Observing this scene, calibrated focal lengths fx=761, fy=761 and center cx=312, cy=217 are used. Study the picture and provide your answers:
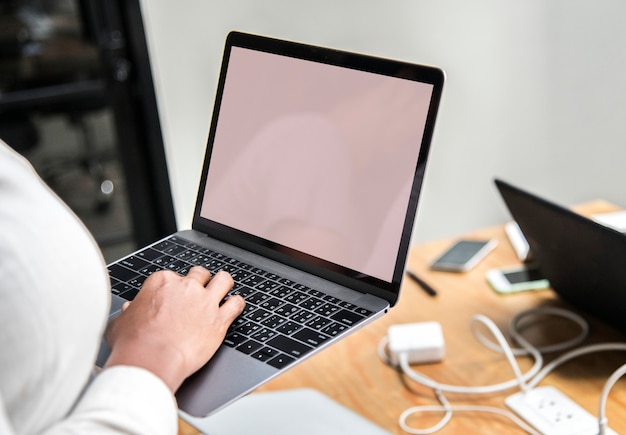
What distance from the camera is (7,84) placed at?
8.34 feet

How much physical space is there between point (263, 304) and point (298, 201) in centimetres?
15

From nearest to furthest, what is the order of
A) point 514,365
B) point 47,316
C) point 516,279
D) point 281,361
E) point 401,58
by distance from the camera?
point 47,316 → point 281,361 → point 514,365 → point 516,279 → point 401,58

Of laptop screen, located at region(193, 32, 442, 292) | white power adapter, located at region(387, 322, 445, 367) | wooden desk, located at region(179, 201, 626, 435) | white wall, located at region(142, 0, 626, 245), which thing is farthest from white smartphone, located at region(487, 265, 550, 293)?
white wall, located at region(142, 0, 626, 245)

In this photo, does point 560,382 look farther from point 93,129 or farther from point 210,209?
point 93,129

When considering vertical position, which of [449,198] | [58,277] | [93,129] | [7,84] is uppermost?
[58,277]

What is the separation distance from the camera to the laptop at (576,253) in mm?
979

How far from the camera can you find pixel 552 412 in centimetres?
97

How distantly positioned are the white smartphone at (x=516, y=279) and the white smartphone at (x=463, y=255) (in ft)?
0.15

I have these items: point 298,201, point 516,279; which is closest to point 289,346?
point 298,201

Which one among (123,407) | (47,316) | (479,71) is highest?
(47,316)

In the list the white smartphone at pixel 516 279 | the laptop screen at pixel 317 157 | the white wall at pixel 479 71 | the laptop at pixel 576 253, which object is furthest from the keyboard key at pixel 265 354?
the white wall at pixel 479 71

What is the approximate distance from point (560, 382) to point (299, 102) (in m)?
0.52

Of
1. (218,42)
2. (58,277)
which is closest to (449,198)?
(218,42)

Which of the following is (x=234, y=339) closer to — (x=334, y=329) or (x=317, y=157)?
(x=334, y=329)
